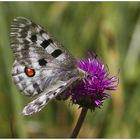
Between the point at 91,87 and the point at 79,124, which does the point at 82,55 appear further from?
the point at 79,124

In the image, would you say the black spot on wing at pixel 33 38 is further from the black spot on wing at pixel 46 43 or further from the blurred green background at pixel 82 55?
the blurred green background at pixel 82 55

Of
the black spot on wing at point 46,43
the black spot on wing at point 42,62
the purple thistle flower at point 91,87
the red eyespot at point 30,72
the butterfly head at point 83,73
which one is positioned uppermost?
the black spot on wing at point 46,43

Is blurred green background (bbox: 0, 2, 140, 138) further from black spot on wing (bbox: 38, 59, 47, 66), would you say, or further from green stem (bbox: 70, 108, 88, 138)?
green stem (bbox: 70, 108, 88, 138)

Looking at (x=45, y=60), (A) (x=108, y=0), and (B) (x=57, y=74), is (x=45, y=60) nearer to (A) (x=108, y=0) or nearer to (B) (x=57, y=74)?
(B) (x=57, y=74)

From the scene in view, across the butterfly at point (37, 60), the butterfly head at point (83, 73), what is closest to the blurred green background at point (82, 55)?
the butterfly at point (37, 60)

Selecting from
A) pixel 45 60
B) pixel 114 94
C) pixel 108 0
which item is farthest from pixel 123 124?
pixel 45 60

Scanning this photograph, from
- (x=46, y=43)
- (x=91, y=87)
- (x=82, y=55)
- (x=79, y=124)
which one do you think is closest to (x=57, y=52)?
(x=46, y=43)

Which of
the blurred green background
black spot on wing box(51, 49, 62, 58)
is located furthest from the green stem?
the blurred green background
